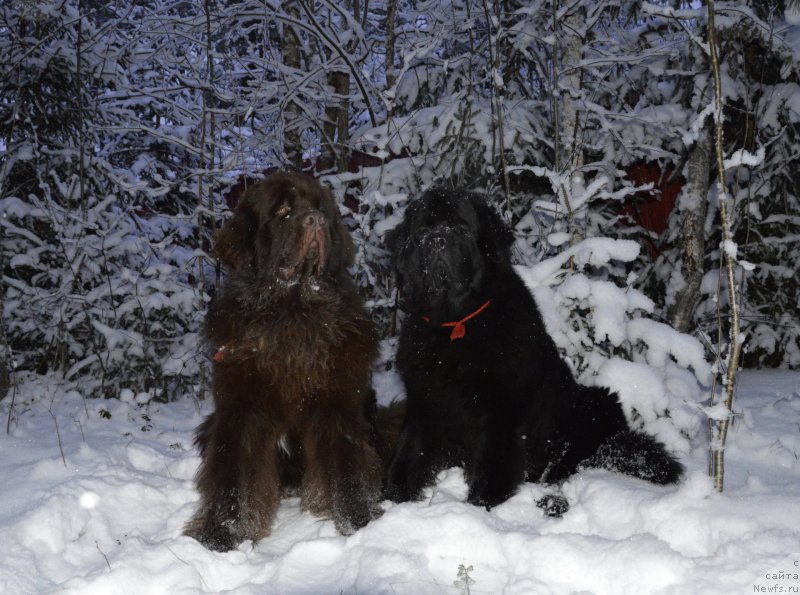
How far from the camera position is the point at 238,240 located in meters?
3.22

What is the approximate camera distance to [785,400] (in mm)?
4812

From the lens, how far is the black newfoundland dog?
10.3 ft

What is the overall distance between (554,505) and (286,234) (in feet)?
5.93

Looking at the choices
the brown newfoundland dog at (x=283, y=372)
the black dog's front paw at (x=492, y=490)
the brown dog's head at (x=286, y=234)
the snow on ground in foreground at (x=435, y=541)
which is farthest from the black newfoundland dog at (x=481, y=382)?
the brown dog's head at (x=286, y=234)

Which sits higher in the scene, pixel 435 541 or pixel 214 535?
pixel 435 541

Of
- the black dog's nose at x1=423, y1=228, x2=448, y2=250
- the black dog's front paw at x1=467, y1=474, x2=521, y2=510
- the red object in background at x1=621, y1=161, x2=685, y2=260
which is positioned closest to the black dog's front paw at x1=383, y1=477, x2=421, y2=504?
the black dog's front paw at x1=467, y1=474, x2=521, y2=510

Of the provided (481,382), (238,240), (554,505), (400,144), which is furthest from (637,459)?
(400,144)

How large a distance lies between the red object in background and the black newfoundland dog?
15.9ft

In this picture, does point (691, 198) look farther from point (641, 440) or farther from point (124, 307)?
point (124, 307)

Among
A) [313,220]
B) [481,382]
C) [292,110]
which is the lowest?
[481,382]

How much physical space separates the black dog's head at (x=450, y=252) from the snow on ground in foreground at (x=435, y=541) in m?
1.01

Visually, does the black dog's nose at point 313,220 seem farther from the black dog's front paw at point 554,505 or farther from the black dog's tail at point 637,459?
the black dog's tail at point 637,459

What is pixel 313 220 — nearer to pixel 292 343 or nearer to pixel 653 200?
pixel 292 343

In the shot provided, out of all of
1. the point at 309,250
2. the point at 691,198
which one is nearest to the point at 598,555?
the point at 309,250
